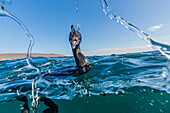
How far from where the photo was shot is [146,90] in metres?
5.02

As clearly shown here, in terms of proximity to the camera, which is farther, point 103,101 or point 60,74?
point 103,101

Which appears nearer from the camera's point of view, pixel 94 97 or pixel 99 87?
pixel 99 87

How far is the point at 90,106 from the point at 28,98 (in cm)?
267

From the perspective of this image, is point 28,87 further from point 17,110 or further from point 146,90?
point 146,90

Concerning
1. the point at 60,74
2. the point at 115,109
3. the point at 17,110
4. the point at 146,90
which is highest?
the point at 60,74

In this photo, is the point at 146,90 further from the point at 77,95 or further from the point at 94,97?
the point at 77,95

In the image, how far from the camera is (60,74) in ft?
17.6

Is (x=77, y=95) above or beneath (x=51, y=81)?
beneath

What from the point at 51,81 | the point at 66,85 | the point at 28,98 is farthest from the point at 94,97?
the point at 28,98

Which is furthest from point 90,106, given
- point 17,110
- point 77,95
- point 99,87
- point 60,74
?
point 17,110

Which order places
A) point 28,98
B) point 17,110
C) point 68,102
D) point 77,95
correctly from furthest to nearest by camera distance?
point 17,110 → point 68,102 → point 77,95 → point 28,98

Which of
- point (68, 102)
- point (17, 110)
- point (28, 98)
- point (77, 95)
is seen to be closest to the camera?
point (28, 98)

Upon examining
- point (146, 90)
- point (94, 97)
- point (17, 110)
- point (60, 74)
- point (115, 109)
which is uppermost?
point (60, 74)

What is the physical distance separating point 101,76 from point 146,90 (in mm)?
1857
